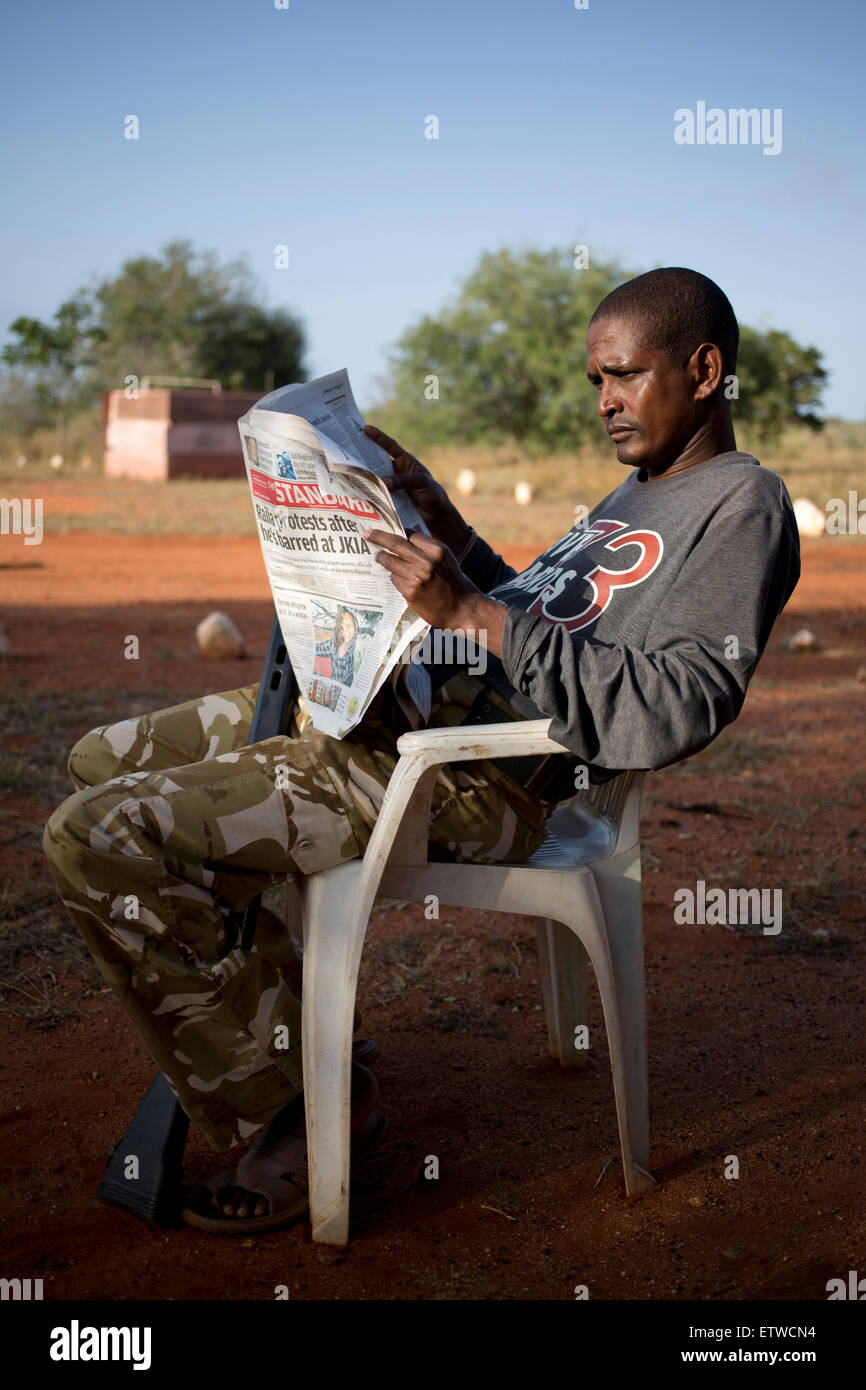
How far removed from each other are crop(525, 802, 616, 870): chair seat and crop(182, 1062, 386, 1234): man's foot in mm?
610

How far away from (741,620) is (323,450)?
0.69 m

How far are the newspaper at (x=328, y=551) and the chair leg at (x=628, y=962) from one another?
45 centimetres

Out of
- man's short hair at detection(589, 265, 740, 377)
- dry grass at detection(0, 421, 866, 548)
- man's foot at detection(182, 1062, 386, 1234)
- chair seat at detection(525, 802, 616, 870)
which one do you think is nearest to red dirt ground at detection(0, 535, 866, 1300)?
man's foot at detection(182, 1062, 386, 1234)

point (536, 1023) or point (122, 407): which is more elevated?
point (122, 407)

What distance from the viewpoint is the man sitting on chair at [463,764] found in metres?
1.83

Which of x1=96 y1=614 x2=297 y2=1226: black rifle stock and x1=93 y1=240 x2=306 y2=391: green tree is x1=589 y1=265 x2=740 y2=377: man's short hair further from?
x1=93 y1=240 x2=306 y2=391: green tree

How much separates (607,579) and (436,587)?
0.37m

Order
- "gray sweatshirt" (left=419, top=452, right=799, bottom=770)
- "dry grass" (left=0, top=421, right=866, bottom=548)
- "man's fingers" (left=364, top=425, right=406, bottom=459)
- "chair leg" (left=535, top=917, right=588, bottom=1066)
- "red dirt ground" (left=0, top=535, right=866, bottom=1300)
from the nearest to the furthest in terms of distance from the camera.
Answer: "gray sweatshirt" (left=419, top=452, right=799, bottom=770)
"red dirt ground" (left=0, top=535, right=866, bottom=1300)
"man's fingers" (left=364, top=425, right=406, bottom=459)
"chair leg" (left=535, top=917, right=588, bottom=1066)
"dry grass" (left=0, top=421, right=866, bottom=548)

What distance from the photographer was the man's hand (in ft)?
6.04

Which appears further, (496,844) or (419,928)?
(419,928)

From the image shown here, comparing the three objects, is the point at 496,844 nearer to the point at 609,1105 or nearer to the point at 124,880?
the point at 124,880

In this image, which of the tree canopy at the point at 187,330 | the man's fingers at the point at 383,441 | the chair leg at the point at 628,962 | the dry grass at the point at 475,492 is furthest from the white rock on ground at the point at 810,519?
the tree canopy at the point at 187,330

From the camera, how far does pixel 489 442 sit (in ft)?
78.8

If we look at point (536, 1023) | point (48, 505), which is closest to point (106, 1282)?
point (536, 1023)
